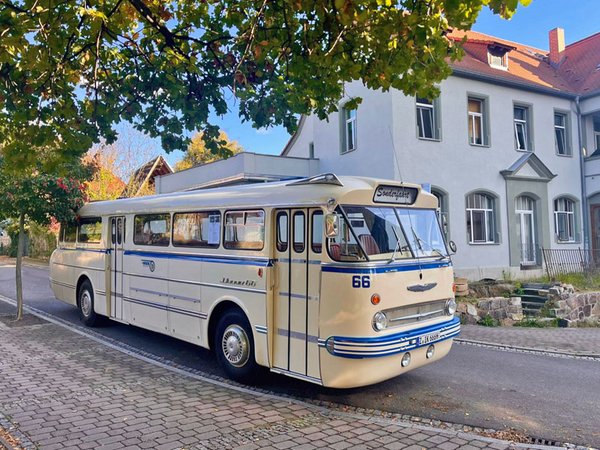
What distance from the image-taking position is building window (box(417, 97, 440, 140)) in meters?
16.7

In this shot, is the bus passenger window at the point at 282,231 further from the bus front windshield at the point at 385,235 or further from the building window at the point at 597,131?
the building window at the point at 597,131

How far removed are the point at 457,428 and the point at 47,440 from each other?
407cm

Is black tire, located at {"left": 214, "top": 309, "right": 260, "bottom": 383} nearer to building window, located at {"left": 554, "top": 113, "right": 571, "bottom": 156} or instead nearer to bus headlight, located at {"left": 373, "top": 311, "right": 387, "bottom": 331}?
bus headlight, located at {"left": 373, "top": 311, "right": 387, "bottom": 331}

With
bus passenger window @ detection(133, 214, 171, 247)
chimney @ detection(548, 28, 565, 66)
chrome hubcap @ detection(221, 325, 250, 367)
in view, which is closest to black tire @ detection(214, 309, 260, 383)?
chrome hubcap @ detection(221, 325, 250, 367)

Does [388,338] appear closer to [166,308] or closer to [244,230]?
[244,230]

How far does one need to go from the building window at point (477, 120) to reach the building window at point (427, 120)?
71.6 inches

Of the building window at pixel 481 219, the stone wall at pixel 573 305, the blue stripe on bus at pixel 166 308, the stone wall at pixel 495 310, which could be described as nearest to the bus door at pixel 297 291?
the blue stripe on bus at pixel 166 308

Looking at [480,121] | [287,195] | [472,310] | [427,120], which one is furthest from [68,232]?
[480,121]

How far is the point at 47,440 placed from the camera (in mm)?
4645

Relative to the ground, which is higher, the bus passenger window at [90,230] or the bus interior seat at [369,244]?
the bus passenger window at [90,230]

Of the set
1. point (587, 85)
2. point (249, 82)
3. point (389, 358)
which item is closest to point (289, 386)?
point (389, 358)

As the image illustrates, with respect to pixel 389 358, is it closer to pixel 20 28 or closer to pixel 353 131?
pixel 20 28

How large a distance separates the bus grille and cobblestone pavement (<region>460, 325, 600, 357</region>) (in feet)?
13.1

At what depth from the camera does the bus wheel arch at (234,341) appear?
647 centimetres
